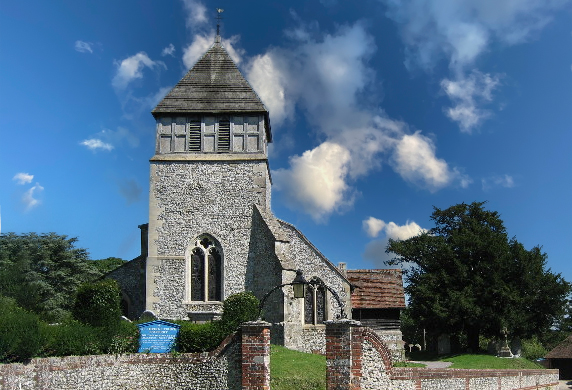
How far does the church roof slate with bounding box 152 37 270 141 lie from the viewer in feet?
94.4

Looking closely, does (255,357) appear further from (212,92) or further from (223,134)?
(212,92)

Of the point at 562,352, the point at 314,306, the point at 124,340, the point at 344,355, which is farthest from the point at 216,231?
the point at 562,352

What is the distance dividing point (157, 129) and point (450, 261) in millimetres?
21944

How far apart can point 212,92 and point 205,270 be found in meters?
9.37

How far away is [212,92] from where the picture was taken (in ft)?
97.2

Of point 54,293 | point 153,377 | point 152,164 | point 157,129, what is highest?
point 157,129

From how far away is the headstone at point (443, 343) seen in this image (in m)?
40.5

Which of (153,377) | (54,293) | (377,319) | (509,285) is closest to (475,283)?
(509,285)

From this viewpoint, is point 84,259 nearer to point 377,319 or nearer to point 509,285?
point 377,319

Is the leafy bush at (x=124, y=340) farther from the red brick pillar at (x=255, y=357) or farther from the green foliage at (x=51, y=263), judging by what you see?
the green foliage at (x=51, y=263)

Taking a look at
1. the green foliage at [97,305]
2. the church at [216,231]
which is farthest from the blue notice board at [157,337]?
the church at [216,231]

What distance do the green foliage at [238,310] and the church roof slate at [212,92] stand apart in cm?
1088

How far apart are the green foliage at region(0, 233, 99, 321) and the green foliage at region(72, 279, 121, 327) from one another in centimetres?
1643

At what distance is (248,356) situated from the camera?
13375 mm
